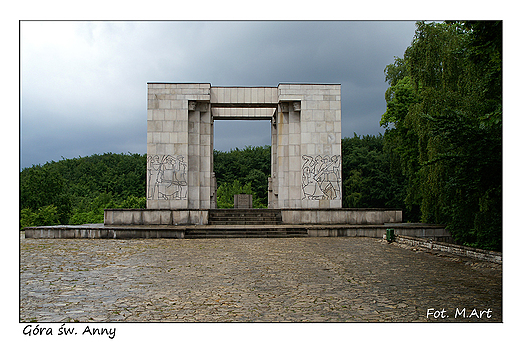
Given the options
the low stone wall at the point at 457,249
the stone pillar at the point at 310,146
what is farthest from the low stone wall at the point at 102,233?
the stone pillar at the point at 310,146

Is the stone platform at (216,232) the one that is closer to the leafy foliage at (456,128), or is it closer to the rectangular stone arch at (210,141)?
the leafy foliage at (456,128)

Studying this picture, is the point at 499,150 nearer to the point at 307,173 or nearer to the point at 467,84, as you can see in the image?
the point at 467,84

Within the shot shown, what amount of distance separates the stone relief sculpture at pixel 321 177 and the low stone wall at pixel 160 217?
21.3 feet

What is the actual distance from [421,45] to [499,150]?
14.3m

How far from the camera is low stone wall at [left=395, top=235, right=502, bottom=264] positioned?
9.23 m

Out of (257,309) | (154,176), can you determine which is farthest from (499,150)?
(154,176)

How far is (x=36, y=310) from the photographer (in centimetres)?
524

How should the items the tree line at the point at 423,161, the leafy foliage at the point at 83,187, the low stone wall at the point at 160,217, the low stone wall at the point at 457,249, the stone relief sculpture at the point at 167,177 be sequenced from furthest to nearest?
the leafy foliage at the point at 83,187 < the stone relief sculpture at the point at 167,177 < the low stone wall at the point at 160,217 < the low stone wall at the point at 457,249 < the tree line at the point at 423,161

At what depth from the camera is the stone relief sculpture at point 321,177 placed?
23.1 metres

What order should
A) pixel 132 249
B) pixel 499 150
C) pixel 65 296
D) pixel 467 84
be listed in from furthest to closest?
pixel 467 84 < pixel 132 249 < pixel 499 150 < pixel 65 296

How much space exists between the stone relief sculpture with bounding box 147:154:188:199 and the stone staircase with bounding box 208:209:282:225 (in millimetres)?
2738

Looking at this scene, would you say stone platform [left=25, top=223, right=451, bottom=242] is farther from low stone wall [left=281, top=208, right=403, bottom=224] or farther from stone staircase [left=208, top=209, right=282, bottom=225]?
stone staircase [left=208, top=209, right=282, bottom=225]

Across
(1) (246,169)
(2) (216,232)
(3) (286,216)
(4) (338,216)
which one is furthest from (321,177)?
(1) (246,169)

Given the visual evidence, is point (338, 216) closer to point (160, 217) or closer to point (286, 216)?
point (286, 216)
